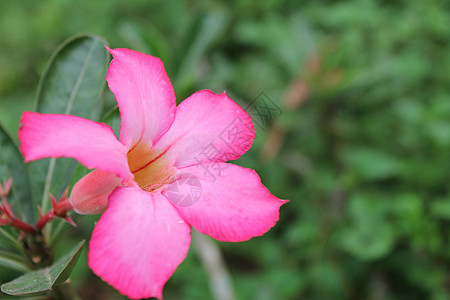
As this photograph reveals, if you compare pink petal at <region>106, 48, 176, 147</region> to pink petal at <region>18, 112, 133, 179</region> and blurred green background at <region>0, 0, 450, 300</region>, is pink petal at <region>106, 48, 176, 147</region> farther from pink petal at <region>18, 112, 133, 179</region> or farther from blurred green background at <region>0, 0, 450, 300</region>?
blurred green background at <region>0, 0, 450, 300</region>

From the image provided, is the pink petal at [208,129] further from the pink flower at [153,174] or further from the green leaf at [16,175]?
the green leaf at [16,175]

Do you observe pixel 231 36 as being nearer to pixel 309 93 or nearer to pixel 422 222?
pixel 309 93

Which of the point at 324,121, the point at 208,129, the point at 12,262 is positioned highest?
the point at 208,129

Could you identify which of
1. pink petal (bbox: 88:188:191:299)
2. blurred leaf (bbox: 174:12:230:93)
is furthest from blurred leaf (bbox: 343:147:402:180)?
pink petal (bbox: 88:188:191:299)

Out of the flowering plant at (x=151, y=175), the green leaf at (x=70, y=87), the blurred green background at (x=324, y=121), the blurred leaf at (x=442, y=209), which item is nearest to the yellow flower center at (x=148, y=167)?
the flowering plant at (x=151, y=175)

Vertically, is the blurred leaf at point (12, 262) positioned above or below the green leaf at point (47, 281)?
below

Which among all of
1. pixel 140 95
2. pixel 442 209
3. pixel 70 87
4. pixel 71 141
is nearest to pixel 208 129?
pixel 140 95

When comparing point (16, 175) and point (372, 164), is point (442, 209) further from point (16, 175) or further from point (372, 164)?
point (16, 175)
